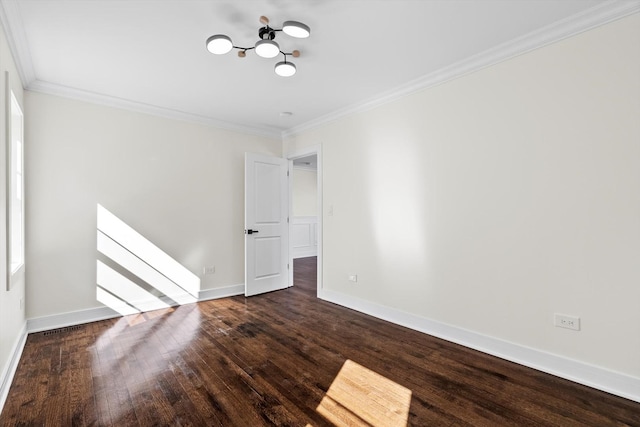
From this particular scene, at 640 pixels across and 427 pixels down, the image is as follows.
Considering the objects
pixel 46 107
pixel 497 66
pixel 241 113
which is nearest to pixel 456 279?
pixel 497 66

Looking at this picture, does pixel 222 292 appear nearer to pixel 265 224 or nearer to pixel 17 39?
pixel 265 224

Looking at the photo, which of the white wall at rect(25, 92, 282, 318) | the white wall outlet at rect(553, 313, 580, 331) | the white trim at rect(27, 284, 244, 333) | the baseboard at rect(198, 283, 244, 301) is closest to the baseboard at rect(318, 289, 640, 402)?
the white wall outlet at rect(553, 313, 580, 331)

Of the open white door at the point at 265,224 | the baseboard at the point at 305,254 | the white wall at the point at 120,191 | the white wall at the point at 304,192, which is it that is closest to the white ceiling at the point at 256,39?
the white wall at the point at 120,191

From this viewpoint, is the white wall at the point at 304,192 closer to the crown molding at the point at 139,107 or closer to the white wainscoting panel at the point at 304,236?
the white wainscoting panel at the point at 304,236

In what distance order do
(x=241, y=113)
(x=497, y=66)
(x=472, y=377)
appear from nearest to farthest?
(x=472, y=377) < (x=497, y=66) < (x=241, y=113)

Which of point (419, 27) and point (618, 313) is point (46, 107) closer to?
point (419, 27)

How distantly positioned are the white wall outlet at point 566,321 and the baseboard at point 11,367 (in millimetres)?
3895

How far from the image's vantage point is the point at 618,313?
213 centimetres

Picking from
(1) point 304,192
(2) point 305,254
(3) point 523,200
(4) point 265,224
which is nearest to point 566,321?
(3) point 523,200

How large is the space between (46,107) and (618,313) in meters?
5.48

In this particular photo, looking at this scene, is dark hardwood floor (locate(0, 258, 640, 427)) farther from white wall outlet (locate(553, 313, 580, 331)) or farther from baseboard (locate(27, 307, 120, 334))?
white wall outlet (locate(553, 313, 580, 331))

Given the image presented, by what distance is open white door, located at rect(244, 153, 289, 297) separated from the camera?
4.66 metres

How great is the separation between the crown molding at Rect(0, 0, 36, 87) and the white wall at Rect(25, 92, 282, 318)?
373mm

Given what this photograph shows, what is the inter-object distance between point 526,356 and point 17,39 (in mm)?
4801
